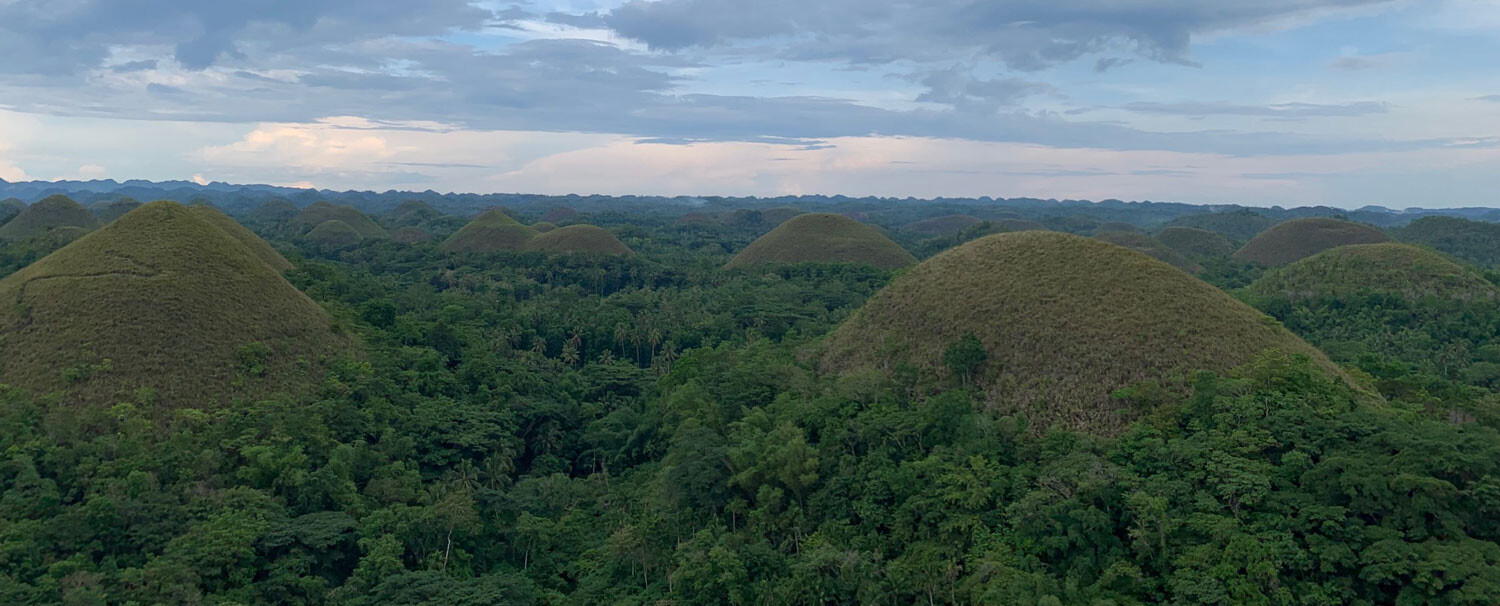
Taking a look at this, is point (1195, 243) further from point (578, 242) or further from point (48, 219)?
point (48, 219)

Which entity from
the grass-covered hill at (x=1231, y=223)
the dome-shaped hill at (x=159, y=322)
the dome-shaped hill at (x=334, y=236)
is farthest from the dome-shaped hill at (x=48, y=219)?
the grass-covered hill at (x=1231, y=223)

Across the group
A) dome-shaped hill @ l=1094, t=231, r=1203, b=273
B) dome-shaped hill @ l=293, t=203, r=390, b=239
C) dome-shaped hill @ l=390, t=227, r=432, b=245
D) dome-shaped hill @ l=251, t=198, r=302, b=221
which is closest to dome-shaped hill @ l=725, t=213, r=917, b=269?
dome-shaped hill @ l=1094, t=231, r=1203, b=273

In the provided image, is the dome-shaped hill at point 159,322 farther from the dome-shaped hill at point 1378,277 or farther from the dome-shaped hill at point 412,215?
the dome-shaped hill at point 412,215

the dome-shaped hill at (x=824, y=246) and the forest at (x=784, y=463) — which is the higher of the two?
the dome-shaped hill at (x=824, y=246)

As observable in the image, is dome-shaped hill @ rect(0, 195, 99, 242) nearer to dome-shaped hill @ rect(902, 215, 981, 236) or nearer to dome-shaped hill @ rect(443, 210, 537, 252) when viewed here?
dome-shaped hill @ rect(443, 210, 537, 252)

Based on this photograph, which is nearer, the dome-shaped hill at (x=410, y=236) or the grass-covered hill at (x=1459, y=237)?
the grass-covered hill at (x=1459, y=237)

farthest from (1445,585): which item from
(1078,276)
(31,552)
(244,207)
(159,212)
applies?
(244,207)

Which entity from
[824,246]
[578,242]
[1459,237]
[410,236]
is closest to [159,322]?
[578,242]
